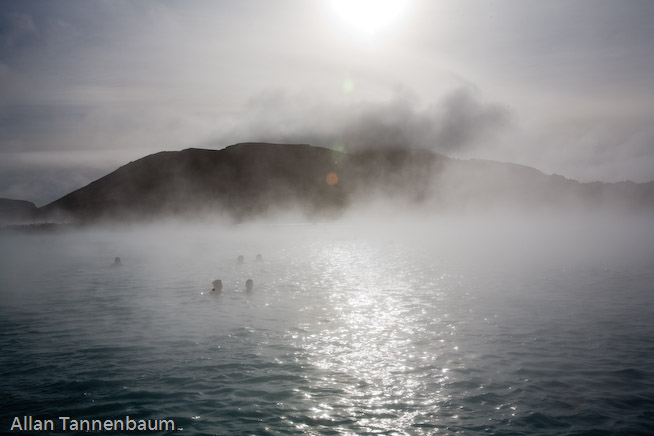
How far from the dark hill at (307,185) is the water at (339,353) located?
97.8 metres

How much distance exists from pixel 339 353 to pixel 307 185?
465 feet

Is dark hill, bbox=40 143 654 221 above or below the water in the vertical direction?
above

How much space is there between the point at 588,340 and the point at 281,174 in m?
145

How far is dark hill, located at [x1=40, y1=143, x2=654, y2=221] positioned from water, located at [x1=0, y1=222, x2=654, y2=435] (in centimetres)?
9782

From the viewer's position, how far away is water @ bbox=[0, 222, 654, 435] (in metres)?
9.33

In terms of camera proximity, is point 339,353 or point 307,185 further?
point 307,185

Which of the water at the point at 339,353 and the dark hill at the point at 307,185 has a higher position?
the dark hill at the point at 307,185

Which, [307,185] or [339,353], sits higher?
[307,185]

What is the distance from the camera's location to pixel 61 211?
125 m

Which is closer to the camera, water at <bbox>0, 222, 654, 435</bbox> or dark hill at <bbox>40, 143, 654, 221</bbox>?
water at <bbox>0, 222, 654, 435</bbox>

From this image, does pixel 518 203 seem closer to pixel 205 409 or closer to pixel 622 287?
pixel 622 287

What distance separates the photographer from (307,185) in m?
154

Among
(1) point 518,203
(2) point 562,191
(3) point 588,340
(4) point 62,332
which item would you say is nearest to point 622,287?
(3) point 588,340

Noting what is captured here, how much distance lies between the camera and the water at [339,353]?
9328 mm
